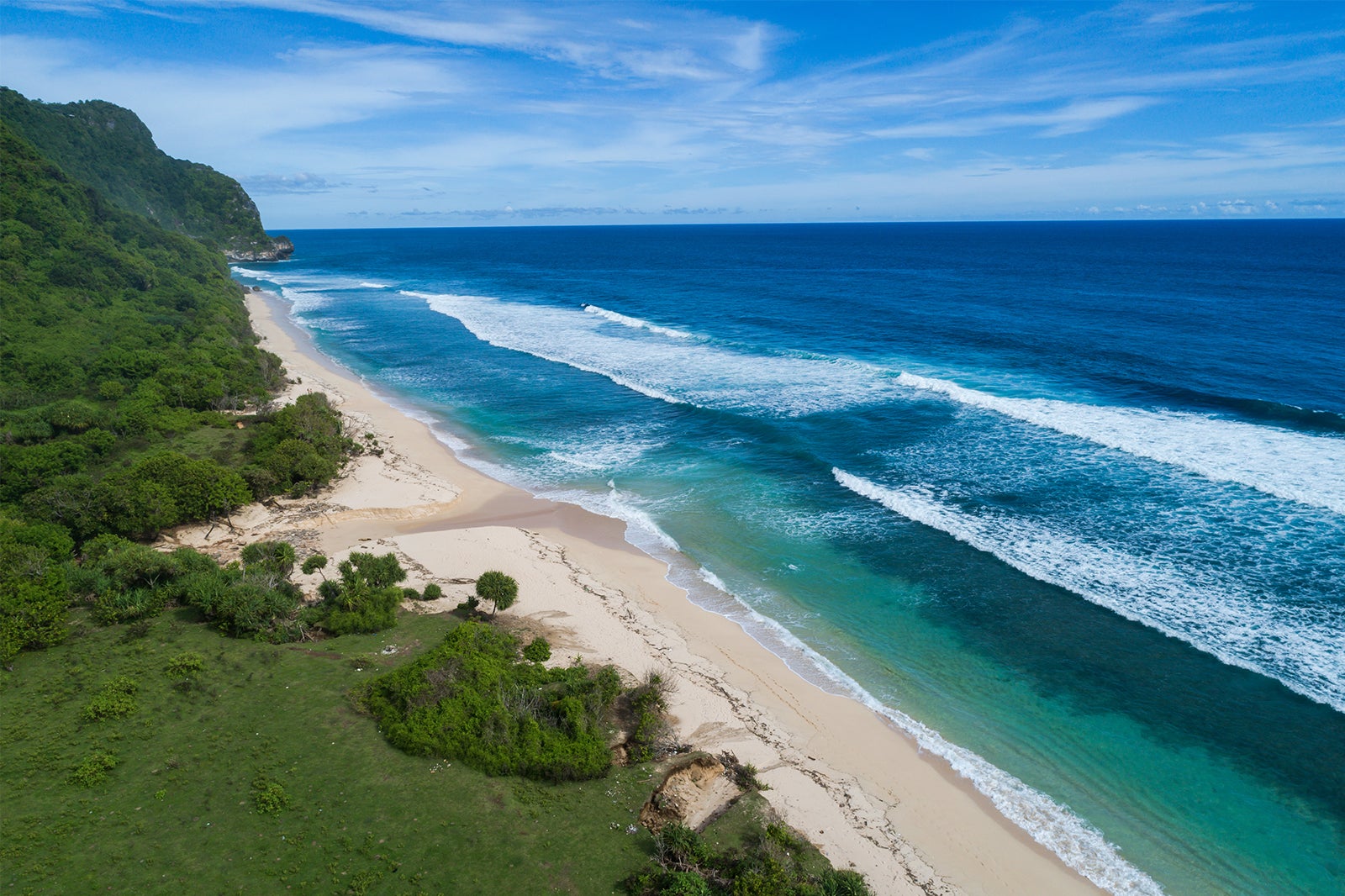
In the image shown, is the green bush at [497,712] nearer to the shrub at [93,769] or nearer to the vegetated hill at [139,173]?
the shrub at [93,769]

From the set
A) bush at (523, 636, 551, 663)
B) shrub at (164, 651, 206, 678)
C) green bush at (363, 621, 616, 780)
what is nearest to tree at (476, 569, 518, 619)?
bush at (523, 636, 551, 663)

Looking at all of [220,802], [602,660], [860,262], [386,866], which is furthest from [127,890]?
[860,262]

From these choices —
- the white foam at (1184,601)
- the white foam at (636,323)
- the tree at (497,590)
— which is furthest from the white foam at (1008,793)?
the white foam at (636,323)

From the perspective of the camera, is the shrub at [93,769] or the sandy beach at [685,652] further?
the sandy beach at [685,652]

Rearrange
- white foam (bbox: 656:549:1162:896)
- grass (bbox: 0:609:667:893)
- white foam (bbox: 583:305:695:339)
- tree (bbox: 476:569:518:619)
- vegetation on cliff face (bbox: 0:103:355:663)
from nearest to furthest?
grass (bbox: 0:609:667:893) < white foam (bbox: 656:549:1162:896) < tree (bbox: 476:569:518:619) < vegetation on cliff face (bbox: 0:103:355:663) < white foam (bbox: 583:305:695:339)

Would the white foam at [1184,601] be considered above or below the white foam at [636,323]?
below

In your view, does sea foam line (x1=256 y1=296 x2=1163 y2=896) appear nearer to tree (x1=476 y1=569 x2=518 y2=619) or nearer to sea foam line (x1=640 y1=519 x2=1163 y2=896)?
sea foam line (x1=640 y1=519 x2=1163 y2=896)

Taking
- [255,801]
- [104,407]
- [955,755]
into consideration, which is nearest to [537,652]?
[255,801]
